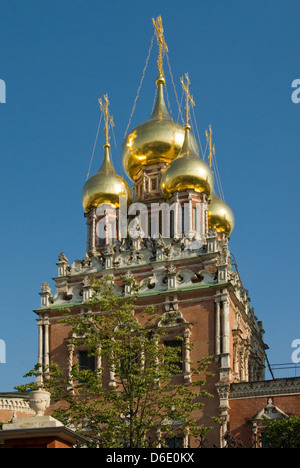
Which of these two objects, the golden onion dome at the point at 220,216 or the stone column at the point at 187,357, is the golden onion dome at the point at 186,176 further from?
the stone column at the point at 187,357

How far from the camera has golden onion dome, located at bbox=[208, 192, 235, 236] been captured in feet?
128

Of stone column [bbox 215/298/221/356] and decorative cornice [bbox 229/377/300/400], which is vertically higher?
stone column [bbox 215/298/221/356]

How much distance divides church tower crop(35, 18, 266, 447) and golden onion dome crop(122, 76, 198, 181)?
4 centimetres

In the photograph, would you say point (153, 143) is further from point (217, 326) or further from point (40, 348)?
point (40, 348)

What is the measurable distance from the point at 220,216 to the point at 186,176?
226 inches

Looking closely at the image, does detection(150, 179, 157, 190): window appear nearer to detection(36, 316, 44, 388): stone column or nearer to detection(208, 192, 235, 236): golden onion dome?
detection(208, 192, 235, 236): golden onion dome

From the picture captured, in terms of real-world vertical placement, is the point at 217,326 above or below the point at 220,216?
below

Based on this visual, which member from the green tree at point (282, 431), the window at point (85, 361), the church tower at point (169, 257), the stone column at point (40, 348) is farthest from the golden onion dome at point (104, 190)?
the green tree at point (282, 431)

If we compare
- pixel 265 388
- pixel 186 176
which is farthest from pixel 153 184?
pixel 265 388

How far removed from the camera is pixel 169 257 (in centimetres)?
3169

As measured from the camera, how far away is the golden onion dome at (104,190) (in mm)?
35656

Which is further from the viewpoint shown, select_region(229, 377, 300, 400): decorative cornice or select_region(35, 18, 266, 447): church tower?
select_region(35, 18, 266, 447): church tower

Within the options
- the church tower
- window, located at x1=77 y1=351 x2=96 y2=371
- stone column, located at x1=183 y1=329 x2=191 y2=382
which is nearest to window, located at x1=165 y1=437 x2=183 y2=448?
the church tower
